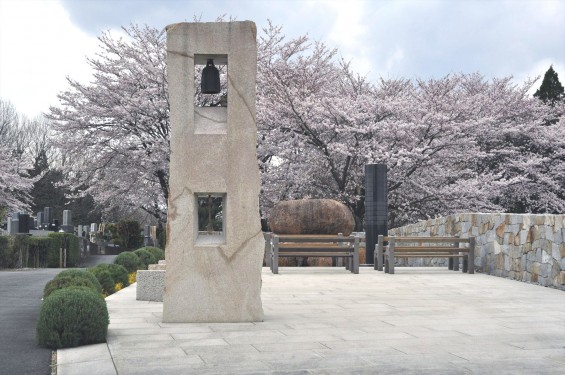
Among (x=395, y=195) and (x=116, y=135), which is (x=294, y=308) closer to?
(x=395, y=195)

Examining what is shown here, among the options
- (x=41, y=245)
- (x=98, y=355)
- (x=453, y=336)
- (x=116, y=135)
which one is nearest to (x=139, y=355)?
(x=98, y=355)

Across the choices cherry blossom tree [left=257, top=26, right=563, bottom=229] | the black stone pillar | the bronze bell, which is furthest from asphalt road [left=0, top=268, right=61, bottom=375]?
cherry blossom tree [left=257, top=26, right=563, bottom=229]

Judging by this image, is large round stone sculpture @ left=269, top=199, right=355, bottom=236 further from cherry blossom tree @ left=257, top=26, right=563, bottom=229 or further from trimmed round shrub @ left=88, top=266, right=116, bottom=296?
trimmed round shrub @ left=88, top=266, right=116, bottom=296

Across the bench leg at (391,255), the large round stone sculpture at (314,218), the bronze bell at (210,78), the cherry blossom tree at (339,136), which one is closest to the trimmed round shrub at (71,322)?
the bronze bell at (210,78)

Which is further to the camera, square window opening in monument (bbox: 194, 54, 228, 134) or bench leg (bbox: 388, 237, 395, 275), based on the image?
bench leg (bbox: 388, 237, 395, 275)

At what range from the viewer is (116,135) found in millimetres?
27234

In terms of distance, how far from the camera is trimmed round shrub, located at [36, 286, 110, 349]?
6.42m

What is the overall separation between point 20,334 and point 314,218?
39.0 ft

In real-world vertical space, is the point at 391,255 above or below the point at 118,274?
above

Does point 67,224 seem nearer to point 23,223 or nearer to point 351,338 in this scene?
point 23,223

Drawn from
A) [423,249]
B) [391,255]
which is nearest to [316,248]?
[391,255]

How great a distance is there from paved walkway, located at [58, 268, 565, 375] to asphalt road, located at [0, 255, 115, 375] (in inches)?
10.8

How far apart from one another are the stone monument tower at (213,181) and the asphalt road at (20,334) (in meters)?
1.69

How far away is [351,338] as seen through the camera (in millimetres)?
6805
